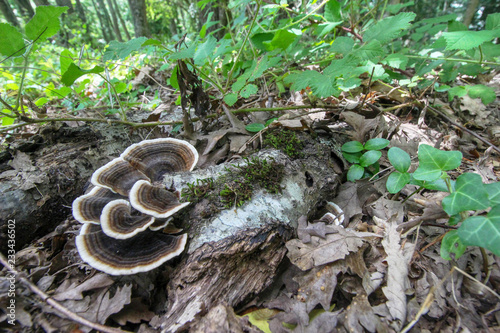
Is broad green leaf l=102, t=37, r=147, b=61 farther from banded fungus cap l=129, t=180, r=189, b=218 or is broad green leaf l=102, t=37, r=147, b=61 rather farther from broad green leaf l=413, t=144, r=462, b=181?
broad green leaf l=413, t=144, r=462, b=181

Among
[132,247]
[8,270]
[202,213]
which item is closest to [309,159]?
[202,213]

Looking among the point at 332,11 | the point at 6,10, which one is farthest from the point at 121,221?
the point at 6,10

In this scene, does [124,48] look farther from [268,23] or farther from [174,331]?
[174,331]

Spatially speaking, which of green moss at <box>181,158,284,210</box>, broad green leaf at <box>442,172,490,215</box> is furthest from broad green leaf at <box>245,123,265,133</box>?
broad green leaf at <box>442,172,490,215</box>

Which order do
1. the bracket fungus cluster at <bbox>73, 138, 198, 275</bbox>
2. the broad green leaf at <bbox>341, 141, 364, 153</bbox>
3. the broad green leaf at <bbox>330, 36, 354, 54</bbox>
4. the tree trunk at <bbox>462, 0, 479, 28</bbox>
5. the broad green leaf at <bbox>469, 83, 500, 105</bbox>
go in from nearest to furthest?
the bracket fungus cluster at <bbox>73, 138, 198, 275</bbox> < the broad green leaf at <bbox>330, 36, 354, 54</bbox> < the broad green leaf at <bbox>341, 141, 364, 153</bbox> < the broad green leaf at <bbox>469, 83, 500, 105</bbox> < the tree trunk at <bbox>462, 0, 479, 28</bbox>

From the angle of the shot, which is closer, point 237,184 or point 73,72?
point 237,184

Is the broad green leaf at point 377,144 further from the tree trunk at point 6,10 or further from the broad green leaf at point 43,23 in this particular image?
the tree trunk at point 6,10

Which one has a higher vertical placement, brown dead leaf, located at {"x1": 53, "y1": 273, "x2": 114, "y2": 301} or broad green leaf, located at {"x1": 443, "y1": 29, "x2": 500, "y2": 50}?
broad green leaf, located at {"x1": 443, "y1": 29, "x2": 500, "y2": 50}

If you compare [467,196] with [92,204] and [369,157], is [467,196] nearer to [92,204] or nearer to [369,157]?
[369,157]
